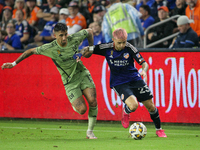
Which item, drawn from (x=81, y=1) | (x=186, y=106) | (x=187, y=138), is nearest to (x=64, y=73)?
(x=187, y=138)

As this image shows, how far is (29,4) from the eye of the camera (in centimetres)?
1473

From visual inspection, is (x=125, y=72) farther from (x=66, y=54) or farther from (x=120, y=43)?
(x=66, y=54)

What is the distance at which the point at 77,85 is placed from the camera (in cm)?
733

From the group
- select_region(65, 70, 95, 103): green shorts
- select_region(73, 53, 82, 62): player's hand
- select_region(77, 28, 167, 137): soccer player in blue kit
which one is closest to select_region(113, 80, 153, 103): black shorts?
select_region(77, 28, 167, 137): soccer player in blue kit

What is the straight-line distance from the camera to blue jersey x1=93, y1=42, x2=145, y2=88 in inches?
280

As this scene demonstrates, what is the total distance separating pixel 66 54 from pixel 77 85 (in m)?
0.64

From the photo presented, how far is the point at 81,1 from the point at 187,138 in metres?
7.82

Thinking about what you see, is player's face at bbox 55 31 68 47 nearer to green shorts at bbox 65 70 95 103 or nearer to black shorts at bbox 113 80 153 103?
green shorts at bbox 65 70 95 103

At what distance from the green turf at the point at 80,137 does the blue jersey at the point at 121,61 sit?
46.0 inches

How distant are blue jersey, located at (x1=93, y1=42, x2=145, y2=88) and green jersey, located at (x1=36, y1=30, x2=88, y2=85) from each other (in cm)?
47

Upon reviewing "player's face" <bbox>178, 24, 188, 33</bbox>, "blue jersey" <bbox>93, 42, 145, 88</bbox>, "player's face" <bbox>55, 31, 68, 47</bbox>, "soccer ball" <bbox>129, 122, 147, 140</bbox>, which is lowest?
"soccer ball" <bbox>129, 122, 147, 140</bbox>

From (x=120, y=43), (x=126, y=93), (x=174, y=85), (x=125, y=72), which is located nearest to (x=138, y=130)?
(x=126, y=93)

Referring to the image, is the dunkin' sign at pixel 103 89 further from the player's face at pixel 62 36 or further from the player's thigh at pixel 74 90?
the player's face at pixel 62 36

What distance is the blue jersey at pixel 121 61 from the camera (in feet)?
23.3
